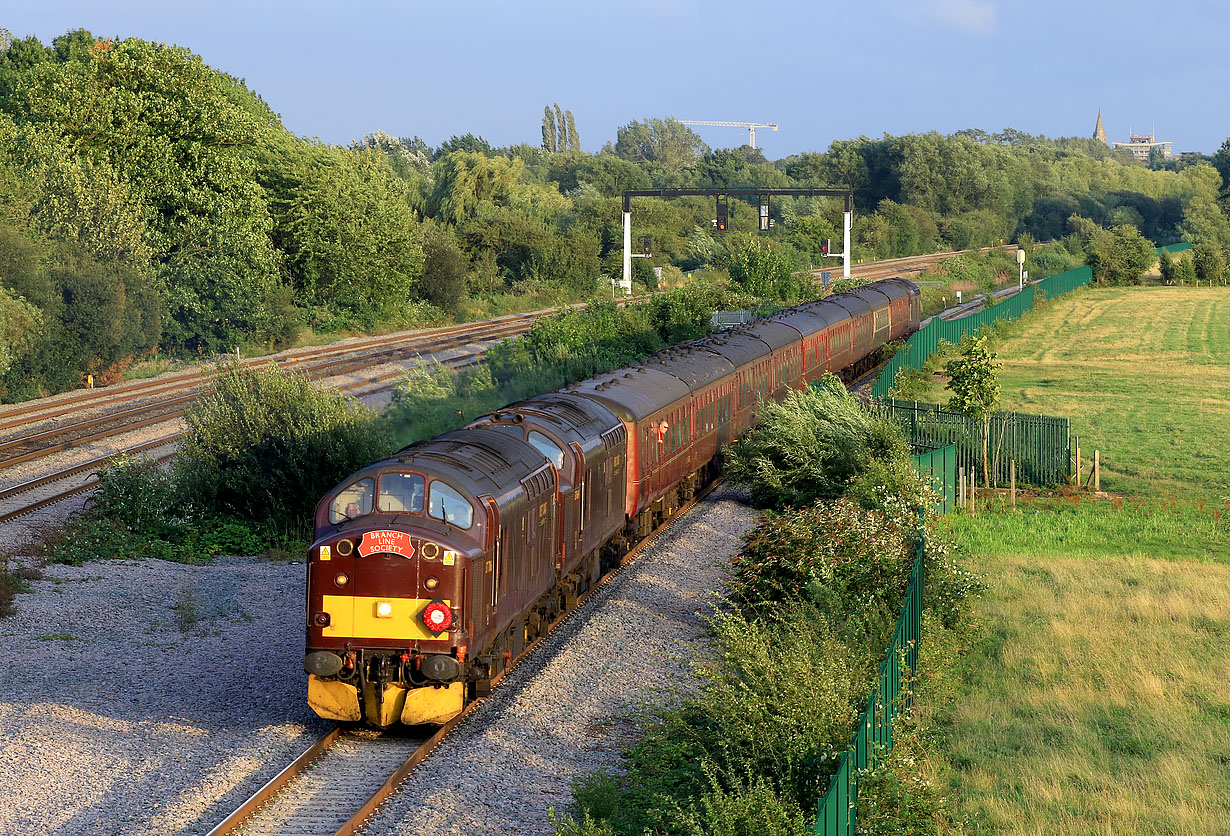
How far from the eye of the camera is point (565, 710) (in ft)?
45.8

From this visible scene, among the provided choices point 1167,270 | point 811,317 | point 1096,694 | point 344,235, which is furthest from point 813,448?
point 1167,270

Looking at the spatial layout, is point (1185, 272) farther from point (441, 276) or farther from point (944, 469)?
point (944, 469)

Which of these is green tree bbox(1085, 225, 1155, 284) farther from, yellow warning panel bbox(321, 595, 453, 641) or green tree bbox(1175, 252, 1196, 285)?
yellow warning panel bbox(321, 595, 453, 641)

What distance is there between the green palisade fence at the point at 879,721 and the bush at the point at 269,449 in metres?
12.1

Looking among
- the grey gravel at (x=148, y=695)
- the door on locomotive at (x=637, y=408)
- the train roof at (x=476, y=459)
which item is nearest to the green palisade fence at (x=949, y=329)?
the door on locomotive at (x=637, y=408)

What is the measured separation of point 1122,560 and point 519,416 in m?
12.0

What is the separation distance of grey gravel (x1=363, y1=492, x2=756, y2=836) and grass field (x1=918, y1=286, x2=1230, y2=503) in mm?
14853

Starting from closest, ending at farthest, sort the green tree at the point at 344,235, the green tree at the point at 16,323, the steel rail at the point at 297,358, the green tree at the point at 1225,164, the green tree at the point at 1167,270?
the steel rail at the point at 297,358
the green tree at the point at 16,323
the green tree at the point at 344,235
the green tree at the point at 1167,270
the green tree at the point at 1225,164

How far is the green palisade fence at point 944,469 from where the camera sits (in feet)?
81.0

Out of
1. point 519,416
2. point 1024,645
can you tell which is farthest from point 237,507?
point 1024,645

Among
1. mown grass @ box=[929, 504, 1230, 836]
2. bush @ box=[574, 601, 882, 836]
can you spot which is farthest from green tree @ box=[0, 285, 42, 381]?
bush @ box=[574, 601, 882, 836]

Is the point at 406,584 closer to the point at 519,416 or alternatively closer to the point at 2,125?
the point at 519,416

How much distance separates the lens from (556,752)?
41.8 feet

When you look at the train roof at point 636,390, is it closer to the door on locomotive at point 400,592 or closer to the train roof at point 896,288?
the door on locomotive at point 400,592
